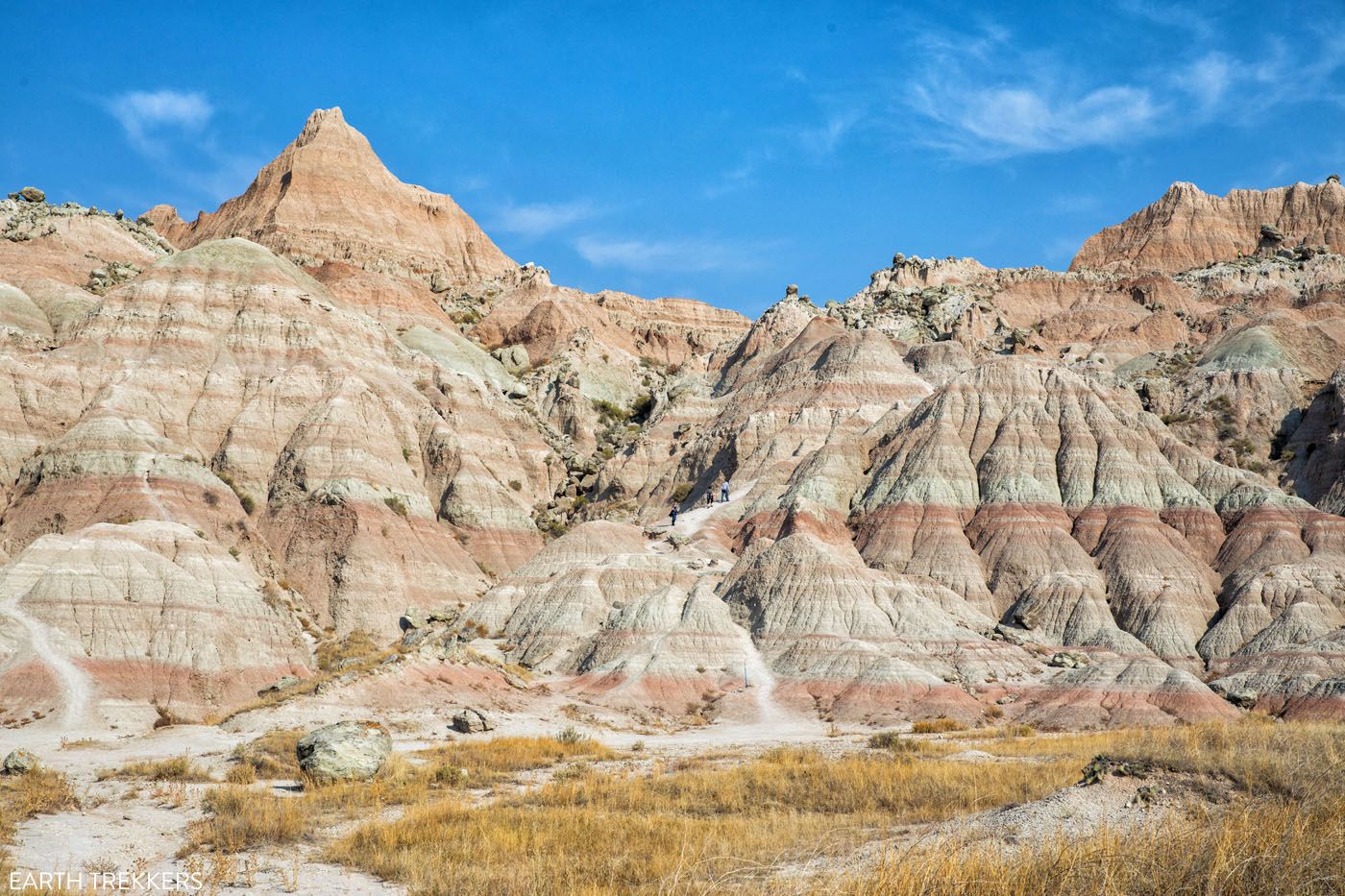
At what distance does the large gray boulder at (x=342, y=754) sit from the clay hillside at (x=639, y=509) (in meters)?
11.2

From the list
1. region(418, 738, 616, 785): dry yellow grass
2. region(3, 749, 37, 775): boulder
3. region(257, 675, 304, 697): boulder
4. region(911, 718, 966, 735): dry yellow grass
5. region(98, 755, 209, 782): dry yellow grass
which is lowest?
region(911, 718, 966, 735): dry yellow grass

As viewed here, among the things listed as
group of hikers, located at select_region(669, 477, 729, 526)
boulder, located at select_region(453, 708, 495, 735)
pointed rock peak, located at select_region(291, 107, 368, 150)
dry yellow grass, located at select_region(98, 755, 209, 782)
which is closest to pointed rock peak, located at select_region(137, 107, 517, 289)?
pointed rock peak, located at select_region(291, 107, 368, 150)

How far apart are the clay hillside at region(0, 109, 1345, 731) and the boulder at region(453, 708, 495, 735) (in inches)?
89.4

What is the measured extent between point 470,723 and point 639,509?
52914 millimetres

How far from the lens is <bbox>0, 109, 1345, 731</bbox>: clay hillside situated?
49750 mm

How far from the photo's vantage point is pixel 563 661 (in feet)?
188

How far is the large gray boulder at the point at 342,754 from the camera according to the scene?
2672 centimetres

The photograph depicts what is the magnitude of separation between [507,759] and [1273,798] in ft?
66.8

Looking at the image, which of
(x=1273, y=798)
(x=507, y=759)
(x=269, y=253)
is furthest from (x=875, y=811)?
(x=269, y=253)

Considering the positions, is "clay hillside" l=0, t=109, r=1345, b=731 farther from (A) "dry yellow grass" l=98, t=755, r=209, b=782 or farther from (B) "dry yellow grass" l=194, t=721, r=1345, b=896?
(B) "dry yellow grass" l=194, t=721, r=1345, b=896

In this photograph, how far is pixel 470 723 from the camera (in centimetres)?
3881

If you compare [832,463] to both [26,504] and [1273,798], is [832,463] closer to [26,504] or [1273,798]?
[26,504]

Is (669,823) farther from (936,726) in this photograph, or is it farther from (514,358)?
(514,358)

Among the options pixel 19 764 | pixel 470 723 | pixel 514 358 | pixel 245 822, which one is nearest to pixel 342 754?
pixel 245 822
